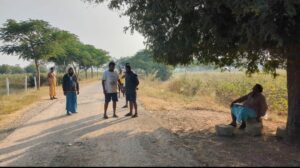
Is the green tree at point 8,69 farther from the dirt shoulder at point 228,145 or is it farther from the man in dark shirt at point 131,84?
the dirt shoulder at point 228,145

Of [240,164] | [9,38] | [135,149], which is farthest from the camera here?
[9,38]

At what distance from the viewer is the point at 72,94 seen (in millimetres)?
14320

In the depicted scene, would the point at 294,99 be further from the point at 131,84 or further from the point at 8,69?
the point at 8,69

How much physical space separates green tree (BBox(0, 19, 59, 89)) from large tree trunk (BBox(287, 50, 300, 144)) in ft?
85.7

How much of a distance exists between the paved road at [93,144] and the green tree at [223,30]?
7.39ft

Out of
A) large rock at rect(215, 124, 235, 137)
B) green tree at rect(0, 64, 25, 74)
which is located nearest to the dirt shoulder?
large rock at rect(215, 124, 235, 137)

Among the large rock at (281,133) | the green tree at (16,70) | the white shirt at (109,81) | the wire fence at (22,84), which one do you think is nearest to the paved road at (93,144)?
the white shirt at (109,81)

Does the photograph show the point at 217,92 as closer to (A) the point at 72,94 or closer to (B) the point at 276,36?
(A) the point at 72,94

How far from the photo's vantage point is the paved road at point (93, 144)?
7.51m

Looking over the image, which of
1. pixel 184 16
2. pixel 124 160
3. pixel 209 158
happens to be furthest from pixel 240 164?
pixel 184 16

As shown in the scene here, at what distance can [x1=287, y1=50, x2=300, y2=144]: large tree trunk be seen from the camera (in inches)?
379

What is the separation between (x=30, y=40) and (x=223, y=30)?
27.1 meters

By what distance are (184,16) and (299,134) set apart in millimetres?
4037

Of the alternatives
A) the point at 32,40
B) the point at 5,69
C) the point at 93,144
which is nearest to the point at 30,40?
the point at 32,40
